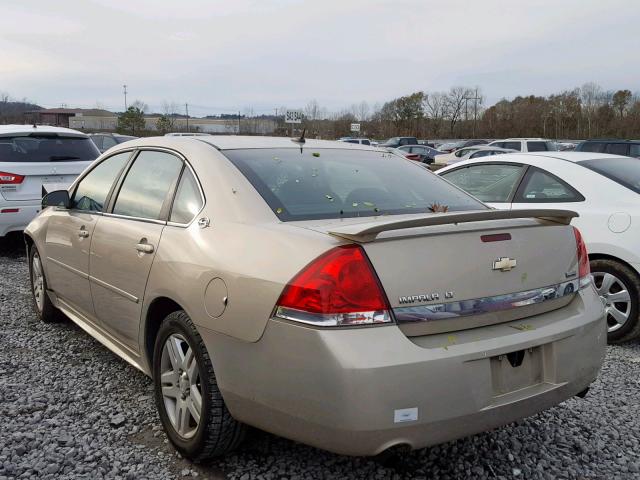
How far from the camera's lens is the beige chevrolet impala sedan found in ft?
7.00

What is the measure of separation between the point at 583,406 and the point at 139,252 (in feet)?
8.87

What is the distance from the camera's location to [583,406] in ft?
11.3

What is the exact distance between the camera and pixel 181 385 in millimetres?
2822

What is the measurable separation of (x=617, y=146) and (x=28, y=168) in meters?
15.7

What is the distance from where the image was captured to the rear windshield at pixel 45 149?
25.0ft

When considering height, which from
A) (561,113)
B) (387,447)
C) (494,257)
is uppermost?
(561,113)

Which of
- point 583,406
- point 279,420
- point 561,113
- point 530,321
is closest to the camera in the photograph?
point 279,420

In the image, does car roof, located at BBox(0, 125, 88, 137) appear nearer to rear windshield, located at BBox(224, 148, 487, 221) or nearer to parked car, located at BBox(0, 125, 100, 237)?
parked car, located at BBox(0, 125, 100, 237)

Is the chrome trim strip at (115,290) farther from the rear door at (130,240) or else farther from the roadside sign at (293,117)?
the roadside sign at (293,117)

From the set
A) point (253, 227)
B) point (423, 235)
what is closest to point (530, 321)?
point (423, 235)

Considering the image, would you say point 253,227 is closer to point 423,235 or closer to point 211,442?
point 423,235

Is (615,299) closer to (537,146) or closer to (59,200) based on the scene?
(59,200)

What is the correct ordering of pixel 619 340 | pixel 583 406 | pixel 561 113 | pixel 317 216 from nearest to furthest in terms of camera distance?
pixel 317 216
pixel 583 406
pixel 619 340
pixel 561 113

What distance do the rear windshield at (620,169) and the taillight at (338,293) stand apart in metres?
3.52
